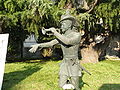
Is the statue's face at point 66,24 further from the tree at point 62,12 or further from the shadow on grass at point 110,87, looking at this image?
the tree at point 62,12

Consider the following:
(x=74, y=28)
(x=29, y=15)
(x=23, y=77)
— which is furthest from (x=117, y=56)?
(x=74, y=28)

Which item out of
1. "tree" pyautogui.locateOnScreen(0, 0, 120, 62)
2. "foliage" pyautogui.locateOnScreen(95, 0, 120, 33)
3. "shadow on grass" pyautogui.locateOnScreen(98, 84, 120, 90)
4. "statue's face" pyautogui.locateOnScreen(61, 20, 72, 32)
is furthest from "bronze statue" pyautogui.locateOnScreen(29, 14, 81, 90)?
"foliage" pyautogui.locateOnScreen(95, 0, 120, 33)

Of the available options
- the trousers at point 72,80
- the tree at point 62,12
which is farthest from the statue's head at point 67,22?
the tree at point 62,12

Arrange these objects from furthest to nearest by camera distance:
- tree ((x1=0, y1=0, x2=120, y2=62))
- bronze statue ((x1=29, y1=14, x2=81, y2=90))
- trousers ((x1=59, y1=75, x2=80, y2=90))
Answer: tree ((x1=0, y1=0, x2=120, y2=62)) → trousers ((x1=59, y1=75, x2=80, y2=90)) → bronze statue ((x1=29, y1=14, x2=81, y2=90))

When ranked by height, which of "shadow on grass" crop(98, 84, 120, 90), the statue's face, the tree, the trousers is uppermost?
the tree

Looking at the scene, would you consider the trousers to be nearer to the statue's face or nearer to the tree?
the statue's face

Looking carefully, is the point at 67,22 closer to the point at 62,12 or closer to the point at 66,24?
the point at 66,24

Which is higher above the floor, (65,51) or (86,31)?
(86,31)

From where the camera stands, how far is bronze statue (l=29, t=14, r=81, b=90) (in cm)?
429

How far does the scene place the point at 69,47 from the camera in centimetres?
440

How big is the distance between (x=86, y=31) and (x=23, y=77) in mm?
4088

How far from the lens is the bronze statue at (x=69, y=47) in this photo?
4293 millimetres

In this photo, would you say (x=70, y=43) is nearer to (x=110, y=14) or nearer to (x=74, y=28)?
(x=74, y=28)

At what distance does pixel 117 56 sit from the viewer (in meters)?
15.6
